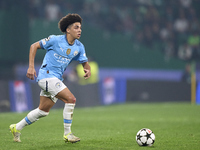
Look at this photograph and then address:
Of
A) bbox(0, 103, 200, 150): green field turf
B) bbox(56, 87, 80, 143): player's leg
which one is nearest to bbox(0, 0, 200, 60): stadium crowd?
bbox(0, 103, 200, 150): green field turf

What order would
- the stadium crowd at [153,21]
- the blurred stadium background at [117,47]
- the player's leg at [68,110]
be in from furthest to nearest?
1. the stadium crowd at [153,21]
2. the blurred stadium background at [117,47]
3. the player's leg at [68,110]

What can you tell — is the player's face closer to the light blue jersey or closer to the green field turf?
the light blue jersey

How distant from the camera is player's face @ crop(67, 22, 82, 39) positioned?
7.67 metres

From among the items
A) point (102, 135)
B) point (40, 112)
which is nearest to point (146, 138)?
point (40, 112)

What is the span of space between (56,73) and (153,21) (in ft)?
62.9

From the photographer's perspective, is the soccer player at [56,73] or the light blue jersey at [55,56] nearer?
the soccer player at [56,73]

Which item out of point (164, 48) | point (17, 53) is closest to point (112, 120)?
point (17, 53)

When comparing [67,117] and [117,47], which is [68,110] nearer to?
[67,117]

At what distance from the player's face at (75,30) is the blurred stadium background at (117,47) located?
28.0ft

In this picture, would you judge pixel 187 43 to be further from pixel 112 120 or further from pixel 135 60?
pixel 112 120

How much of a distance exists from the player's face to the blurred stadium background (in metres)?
8.55

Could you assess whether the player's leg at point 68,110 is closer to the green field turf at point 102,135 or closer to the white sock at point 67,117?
the white sock at point 67,117

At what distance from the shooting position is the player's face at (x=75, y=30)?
7.67 meters

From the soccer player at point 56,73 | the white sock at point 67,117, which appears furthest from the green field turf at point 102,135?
the soccer player at point 56,73
